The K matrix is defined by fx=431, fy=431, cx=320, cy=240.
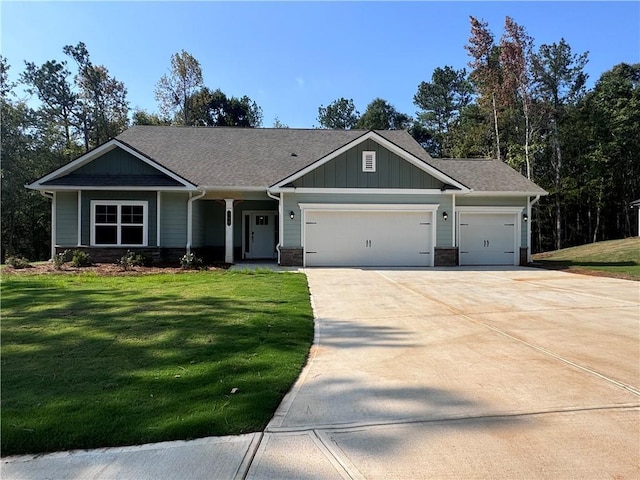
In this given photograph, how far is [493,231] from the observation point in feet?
55.5

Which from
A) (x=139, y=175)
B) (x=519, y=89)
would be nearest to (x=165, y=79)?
(x=139, y=175)

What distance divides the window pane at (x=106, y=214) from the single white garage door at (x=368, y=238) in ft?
21.4

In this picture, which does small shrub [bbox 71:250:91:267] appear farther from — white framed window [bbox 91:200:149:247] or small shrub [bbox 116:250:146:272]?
white framed window [bbox 91:200:149:247]

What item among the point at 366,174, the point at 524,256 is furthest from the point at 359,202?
the point at 524,256

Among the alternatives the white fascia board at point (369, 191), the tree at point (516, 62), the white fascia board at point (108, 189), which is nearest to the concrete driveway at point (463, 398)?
the white fascia board at point (369, 191)

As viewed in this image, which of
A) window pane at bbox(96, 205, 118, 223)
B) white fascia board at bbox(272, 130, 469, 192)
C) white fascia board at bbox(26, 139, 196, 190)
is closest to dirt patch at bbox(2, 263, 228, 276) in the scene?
window pane at bbox(96, 205, 118, 223)

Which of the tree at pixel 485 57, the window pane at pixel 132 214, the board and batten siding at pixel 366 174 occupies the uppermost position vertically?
the tree at pixel 485 57

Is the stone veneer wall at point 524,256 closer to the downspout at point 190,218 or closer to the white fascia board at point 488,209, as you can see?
the white fascia board at point 488,209

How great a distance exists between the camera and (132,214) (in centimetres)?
1471

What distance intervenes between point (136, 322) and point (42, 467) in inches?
138

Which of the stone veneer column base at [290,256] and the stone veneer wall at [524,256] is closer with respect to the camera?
the stone veneer column base at [290,256]

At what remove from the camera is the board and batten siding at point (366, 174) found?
605 inches

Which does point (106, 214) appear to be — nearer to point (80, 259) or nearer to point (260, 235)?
point (80, 259)

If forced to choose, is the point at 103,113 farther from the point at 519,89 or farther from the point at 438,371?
the point at 438,371
